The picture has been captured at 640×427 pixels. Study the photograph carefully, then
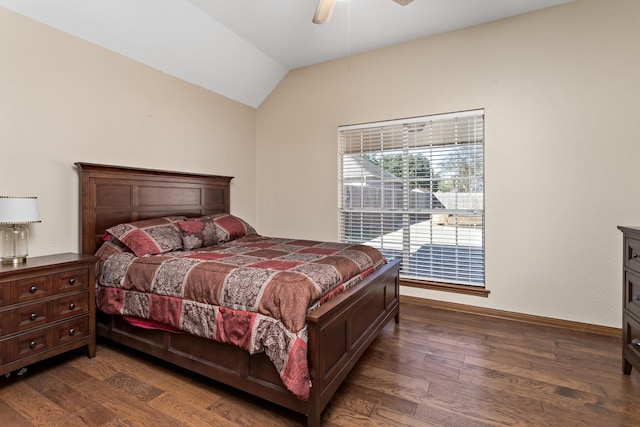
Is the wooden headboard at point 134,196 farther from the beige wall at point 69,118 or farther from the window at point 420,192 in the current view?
the window at point 420,192

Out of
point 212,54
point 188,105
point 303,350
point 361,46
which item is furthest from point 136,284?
point 361,46

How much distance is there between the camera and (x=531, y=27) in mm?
2949

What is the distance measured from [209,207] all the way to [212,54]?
66.5 inches

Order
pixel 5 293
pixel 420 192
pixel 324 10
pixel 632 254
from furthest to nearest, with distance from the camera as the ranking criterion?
pixel 420 192
pixel 324 10
pixel 632 254
pixel 5 293

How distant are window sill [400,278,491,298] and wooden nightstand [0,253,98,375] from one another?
9.58 feet

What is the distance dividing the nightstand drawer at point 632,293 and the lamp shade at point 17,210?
390 cm

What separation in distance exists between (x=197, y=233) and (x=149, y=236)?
0.44 meters

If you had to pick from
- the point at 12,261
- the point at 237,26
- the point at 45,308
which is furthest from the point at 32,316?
the point at 237,26

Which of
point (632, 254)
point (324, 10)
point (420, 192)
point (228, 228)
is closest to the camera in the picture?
point (632, 254)

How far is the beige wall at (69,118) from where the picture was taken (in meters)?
2.32

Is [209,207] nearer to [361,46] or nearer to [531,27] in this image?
[361,46]

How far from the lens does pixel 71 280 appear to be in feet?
7.30

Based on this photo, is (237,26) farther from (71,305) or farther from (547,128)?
(547,128)

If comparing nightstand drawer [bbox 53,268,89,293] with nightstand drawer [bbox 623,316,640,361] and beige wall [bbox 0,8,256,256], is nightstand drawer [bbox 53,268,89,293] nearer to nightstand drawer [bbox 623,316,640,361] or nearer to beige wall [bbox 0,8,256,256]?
beige wall [bbox 0,8,256,256]
